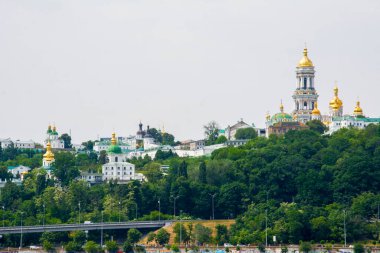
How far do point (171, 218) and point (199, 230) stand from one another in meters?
11.6

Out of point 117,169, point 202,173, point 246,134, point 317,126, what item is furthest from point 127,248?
point 246,134

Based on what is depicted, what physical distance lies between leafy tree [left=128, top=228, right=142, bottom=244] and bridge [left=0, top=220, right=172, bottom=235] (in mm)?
2287

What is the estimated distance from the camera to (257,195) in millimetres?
134875

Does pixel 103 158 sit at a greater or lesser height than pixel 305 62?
lesser

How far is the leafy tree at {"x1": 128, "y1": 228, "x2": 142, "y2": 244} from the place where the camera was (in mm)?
121375

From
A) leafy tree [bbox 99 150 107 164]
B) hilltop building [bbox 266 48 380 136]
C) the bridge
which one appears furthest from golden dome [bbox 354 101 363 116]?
the bridge

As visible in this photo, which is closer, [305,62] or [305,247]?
[305,247]

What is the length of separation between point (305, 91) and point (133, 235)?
66740mm

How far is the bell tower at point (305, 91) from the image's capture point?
184250mm

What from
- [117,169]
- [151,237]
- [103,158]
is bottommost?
[151,237]

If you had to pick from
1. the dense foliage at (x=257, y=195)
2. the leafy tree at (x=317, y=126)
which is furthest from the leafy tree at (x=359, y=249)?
the leafy tree at (x=317, y=126)

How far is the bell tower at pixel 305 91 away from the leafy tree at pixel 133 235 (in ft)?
210

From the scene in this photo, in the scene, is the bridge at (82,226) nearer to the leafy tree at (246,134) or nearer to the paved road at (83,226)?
the paved road at (83,226)

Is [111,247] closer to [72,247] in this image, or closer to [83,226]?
[72,247]
